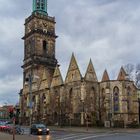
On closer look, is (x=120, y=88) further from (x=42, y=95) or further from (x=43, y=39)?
(x=43, y=39)

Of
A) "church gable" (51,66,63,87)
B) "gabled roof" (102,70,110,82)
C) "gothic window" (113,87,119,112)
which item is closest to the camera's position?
"gothic window" (113,87,119,112)

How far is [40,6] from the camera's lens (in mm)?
102312

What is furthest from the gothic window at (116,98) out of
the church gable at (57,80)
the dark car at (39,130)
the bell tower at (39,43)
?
the dark car at (39,130)

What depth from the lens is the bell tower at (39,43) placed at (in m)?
93.4

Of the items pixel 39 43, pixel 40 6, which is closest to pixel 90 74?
pixel 39 43

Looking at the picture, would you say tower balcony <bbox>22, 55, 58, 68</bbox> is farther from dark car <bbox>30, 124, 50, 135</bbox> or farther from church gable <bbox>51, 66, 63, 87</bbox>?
dark car <bbox>30, 124, 50, 135</bbox>

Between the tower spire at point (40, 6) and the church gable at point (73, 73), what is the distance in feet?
92.0

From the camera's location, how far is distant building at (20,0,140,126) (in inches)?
2859

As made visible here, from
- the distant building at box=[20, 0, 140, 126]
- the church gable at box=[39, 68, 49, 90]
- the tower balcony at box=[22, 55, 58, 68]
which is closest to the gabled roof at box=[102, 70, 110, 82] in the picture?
the distant building at box=[20, 0, 140, 126]

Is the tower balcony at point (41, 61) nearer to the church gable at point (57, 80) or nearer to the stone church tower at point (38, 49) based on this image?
the stone church tower at point (38, 49)

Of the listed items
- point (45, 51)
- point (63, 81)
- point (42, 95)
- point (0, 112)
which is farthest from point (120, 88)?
point (0, 112)

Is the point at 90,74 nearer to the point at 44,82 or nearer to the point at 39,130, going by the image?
the point at 44,82

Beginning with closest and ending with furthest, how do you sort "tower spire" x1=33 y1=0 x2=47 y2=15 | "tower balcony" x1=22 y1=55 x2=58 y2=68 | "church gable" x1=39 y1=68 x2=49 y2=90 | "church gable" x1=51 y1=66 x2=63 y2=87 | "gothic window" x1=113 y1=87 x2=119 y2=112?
"gothic window" x1=113 y1=87 x2=119 y2=112, "church gable" x1=51 y1=66 x2=63 y2=87, "church gable" x1=39 y1=68 x2=49 y2=90, "tower balcony" x1=22 y1=55 x2=58 y2=68, "tower spire" x1=33 y1=0 x2=47 y2=15

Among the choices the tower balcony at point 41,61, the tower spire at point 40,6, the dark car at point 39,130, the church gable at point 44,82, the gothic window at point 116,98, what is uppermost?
the tower spire at point 40,6
